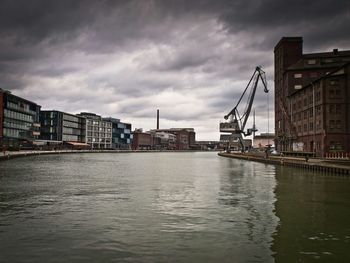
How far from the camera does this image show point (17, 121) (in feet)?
481

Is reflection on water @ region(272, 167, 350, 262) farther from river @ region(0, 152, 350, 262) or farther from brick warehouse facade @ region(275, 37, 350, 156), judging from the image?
brick warehouse facade @ region(275, 37, 350, 156)

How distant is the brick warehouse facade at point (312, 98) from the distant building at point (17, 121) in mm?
94155

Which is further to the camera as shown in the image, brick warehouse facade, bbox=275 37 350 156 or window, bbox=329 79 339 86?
window, bbox=329 79 339 86

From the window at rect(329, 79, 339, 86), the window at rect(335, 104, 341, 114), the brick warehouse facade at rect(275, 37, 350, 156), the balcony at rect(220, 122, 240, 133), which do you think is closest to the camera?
the brick warehouse facade at rect(275, 37, 350, 156)

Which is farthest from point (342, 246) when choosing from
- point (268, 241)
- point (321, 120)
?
point (321, 120)

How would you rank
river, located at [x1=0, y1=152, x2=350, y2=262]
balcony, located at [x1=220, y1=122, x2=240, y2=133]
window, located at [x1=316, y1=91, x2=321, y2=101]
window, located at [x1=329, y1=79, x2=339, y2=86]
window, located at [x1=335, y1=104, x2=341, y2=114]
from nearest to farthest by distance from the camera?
river, located at [x1=0, y1=152, x2=350, y2=262], window, located at [x1=335, y1=104, x2=341, y2=114], window, located at [x1=329, y1=79, x2=339, y2=86], window, located at [x1=316, y1=91, x2=321, y2=101], balcony, located at [x1=220, y1=122, x2=240, y2=133]

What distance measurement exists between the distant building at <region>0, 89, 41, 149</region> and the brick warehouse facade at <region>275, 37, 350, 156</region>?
9415 centimetres

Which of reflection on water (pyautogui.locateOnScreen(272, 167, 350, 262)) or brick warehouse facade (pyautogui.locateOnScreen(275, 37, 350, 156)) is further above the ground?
brick warehouse facade (pyautogui.locateOnScreen(275, 37, 350, 156))

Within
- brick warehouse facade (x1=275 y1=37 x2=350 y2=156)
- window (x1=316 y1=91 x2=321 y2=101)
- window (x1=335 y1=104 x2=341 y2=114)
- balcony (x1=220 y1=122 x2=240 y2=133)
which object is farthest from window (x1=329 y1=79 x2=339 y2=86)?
balcony (x1=220 y1=122 x2=240 y2=133)

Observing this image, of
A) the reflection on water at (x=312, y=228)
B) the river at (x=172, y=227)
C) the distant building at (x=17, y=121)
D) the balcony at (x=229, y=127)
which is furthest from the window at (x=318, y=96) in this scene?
the distant building at (x=17, y=121)

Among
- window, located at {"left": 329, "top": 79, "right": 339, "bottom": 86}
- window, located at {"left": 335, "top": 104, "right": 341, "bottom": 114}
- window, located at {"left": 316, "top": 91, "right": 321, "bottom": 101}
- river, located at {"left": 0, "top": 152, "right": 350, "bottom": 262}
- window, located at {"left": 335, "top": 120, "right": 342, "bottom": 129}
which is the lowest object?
river, located at {"left": 0, "top": 152, "right": 350, "bottom": 262}

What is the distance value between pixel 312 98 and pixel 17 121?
113874mm

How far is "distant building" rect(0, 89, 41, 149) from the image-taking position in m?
134

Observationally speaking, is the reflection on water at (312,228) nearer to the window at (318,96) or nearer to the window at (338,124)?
the window at (338,124)
